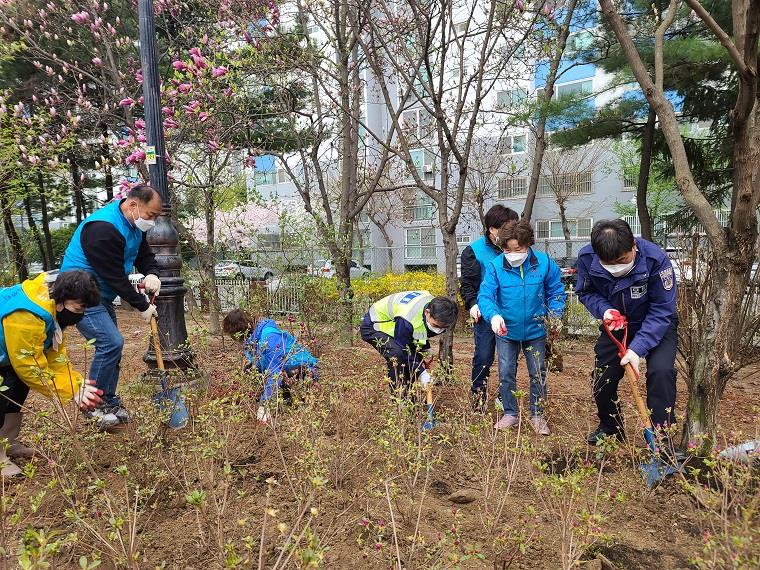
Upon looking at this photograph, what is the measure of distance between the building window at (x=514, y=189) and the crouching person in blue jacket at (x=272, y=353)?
23.2 metres

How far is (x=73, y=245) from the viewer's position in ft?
11.5

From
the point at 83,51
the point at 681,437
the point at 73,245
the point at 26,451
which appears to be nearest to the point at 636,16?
the point at 681,437

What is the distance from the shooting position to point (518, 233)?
3.43 meters

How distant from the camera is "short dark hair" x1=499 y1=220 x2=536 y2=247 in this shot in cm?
343

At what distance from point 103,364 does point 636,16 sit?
743 cm

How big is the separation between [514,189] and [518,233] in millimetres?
24162

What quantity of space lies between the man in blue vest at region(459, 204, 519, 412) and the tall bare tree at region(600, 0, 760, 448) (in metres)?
1.17

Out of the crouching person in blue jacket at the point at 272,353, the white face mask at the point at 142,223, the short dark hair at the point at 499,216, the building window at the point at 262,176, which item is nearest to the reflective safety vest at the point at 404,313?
the crouching person in blue jacket at the point at 272,353

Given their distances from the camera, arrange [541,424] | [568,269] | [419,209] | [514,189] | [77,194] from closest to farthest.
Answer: [541,424]
[568,269]
[77,194]
[419,209]
[514,189]

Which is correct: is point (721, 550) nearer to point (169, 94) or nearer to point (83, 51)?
point (169, 94)

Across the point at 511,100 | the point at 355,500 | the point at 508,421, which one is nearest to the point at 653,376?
the point at 508,421

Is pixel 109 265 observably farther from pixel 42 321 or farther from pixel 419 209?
pixel 419 209

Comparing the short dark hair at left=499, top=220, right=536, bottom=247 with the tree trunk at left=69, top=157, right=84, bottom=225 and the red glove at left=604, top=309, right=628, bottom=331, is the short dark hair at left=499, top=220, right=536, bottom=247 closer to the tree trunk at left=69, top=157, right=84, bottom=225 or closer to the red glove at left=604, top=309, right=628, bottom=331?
the red glove at left=604, top=309, right=628, bottom=331

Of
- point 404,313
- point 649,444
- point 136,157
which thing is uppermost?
→ point 136,157
